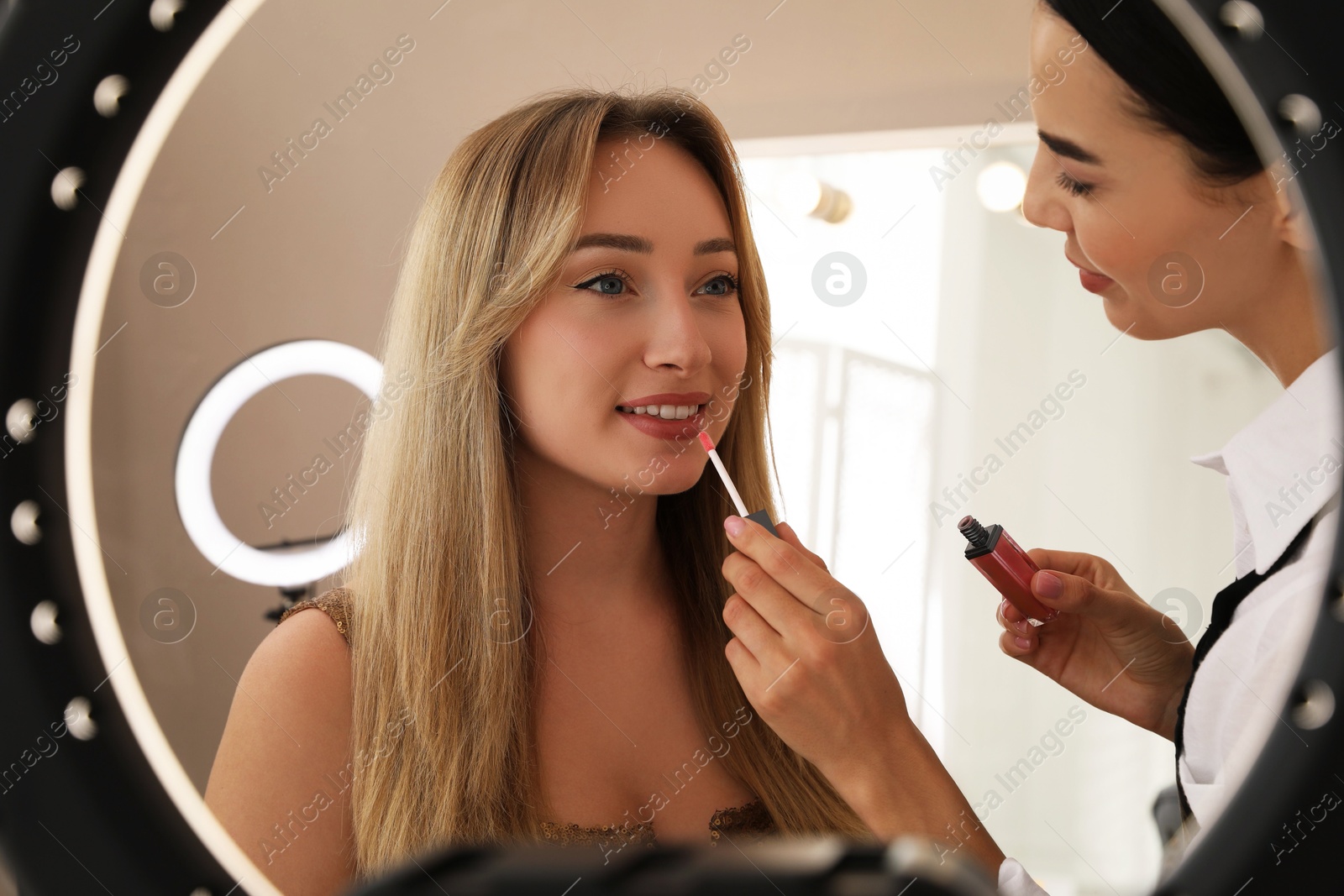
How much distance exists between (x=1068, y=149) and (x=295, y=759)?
1.78 feet

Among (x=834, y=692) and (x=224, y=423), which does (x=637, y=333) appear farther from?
(x=224, y=423)

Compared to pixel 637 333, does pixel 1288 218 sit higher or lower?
lower

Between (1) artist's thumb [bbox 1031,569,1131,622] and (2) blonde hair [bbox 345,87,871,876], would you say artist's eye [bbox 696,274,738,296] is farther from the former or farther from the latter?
(1) artist's thumb [bbox 1031,569,1131,622]

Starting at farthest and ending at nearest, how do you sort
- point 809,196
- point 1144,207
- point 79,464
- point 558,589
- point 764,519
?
point 809,196 < point 558,589 < point 764,519 < point 1144,207 < point 79,464

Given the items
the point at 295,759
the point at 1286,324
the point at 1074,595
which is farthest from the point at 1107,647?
the point at 295,759

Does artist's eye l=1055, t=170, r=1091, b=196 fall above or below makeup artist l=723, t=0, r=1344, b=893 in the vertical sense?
above

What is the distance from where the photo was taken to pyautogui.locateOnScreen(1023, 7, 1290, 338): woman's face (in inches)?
14.8

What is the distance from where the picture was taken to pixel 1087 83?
0.39m

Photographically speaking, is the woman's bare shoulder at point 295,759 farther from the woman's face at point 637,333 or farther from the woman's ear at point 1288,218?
the woman's ear at point 1288,218

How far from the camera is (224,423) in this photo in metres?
0.88

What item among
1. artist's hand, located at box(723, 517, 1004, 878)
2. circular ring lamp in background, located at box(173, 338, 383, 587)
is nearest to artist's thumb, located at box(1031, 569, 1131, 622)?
artist's hand, located at box(723, 517, 1004, 878)

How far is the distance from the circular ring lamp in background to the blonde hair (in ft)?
0.34

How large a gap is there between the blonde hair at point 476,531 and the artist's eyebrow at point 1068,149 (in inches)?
9.4

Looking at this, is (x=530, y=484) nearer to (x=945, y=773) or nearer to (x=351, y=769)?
(x=351, y=769)
